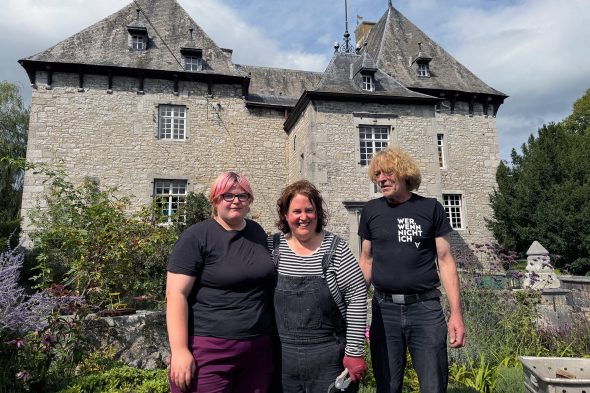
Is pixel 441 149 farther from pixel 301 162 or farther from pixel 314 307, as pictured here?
pixel 314 307

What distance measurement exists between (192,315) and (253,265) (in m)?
0.39

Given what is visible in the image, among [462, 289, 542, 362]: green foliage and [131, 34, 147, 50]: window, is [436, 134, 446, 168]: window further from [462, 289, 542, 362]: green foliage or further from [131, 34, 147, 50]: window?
[131, 34, 147, 50]: window

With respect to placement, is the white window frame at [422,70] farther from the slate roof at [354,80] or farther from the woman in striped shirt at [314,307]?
the woman in striped shirt at [314,307]

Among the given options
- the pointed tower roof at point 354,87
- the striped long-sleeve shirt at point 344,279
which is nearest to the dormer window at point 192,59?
the pointed tower roof at point 354,87

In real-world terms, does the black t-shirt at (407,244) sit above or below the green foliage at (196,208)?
below

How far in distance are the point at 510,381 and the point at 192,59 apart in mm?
14646

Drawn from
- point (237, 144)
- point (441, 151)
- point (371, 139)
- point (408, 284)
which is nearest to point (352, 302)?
point (408, 284)

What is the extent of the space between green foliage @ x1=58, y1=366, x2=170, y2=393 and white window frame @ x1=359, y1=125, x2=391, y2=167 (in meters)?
10.7

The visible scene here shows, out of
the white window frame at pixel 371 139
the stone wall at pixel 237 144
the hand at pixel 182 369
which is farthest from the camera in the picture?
the white window frame at pixel 371 139

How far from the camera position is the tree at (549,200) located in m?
12.9

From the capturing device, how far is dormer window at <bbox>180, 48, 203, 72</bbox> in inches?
578

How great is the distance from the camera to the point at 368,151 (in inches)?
520

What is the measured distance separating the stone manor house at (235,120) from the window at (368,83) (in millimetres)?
61

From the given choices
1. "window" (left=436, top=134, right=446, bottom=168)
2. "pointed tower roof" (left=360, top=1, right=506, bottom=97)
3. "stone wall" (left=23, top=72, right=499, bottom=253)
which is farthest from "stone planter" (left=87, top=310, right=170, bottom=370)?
"window" (left=436, top=134, right=446, bottom=168)
